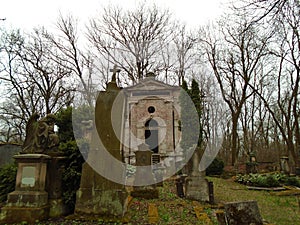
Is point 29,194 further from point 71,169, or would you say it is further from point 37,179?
point 71,169

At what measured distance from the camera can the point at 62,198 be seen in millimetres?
5066

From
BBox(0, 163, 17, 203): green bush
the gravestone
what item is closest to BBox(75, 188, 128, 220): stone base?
BBox(0, 163, 17, 203): green bush

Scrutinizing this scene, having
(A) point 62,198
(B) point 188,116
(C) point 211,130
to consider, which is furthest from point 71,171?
(C) point 211,130

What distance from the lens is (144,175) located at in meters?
8.11

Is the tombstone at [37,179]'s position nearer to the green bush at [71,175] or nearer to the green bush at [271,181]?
the green bush at [71,175]

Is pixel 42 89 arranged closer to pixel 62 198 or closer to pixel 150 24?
pixel 150 24

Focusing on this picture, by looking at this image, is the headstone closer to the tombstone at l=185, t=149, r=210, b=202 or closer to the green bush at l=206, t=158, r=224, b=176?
the tombstone at l=185, t=149, r=210, b=202

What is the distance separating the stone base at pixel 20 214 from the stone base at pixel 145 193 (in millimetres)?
3282

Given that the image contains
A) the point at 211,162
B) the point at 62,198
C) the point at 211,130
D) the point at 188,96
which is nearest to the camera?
the point at 62,198

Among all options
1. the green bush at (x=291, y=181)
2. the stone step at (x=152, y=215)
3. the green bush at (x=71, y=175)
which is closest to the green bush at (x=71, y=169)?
the green bush at (x=71, y=175)

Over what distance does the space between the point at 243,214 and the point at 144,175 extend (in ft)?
19.6

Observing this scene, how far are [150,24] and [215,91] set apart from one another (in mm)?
8068

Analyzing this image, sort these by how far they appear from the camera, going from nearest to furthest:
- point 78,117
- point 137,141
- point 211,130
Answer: point 78,117 < point 137,141 < point 211,130

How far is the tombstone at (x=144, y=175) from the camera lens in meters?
7.31
